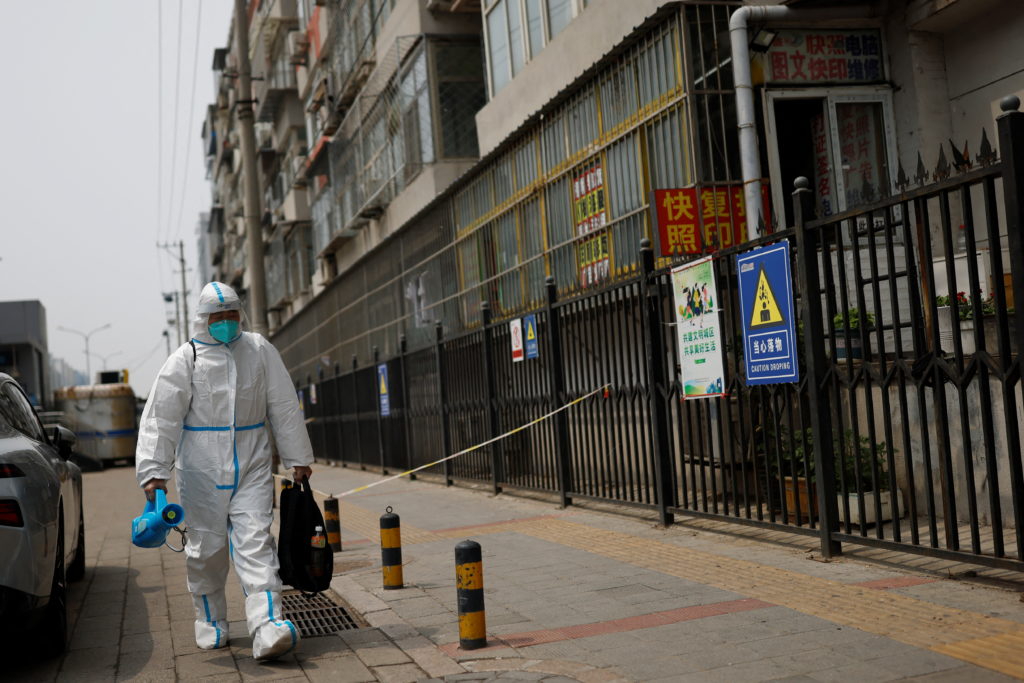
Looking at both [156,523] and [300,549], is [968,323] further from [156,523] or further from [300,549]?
[156,523]

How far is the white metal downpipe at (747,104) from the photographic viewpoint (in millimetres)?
11711

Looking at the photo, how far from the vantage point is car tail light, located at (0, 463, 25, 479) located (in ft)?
19.0

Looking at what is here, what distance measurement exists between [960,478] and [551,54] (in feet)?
33.7

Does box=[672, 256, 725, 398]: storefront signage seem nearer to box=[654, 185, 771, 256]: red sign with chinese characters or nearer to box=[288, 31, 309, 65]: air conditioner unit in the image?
box=[654, 185, 771, 256]: red sign with chinese characters

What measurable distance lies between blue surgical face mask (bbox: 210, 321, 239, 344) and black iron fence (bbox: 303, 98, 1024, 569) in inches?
143

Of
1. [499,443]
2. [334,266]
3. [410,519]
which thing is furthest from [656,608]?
[334,266]

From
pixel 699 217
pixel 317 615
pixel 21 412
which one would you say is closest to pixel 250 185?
pixel 699 217

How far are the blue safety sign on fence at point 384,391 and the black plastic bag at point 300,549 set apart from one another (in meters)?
13.8

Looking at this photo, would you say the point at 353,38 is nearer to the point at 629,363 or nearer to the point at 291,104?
the point at 291,104

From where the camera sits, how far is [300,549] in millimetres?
6184

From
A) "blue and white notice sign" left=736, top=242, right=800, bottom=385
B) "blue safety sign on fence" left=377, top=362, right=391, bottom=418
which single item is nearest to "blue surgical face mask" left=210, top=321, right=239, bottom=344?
"blue and white notice sign" left=736, top=242, right=800, bottom=385

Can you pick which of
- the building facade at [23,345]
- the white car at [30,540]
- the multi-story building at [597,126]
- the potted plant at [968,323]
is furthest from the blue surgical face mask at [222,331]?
the building facade at [23,345]

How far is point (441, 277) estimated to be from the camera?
21406mm

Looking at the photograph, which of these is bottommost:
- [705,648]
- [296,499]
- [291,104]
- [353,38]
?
[705,648]
